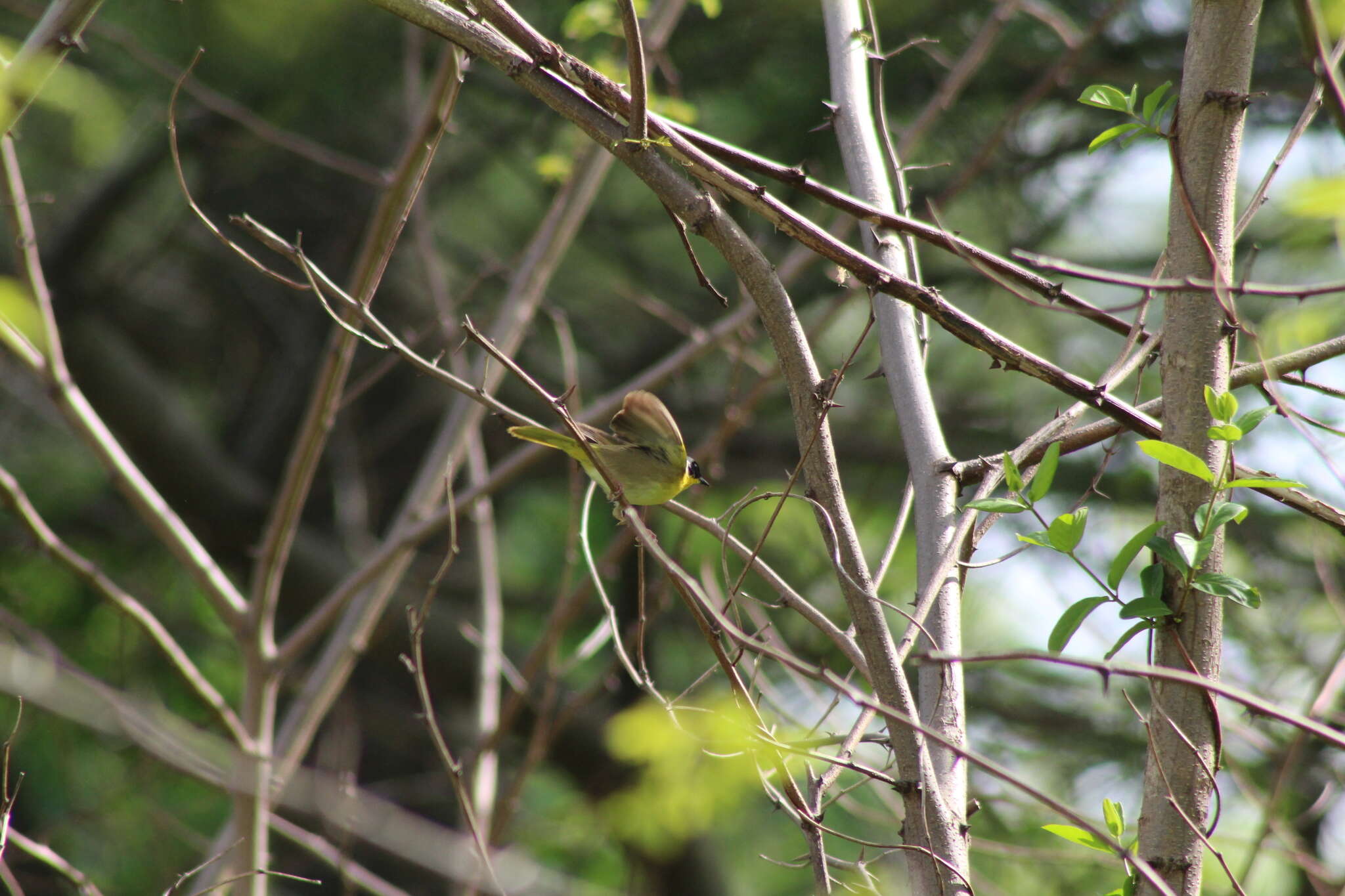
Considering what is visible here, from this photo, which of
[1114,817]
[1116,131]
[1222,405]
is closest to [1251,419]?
[1222,405]

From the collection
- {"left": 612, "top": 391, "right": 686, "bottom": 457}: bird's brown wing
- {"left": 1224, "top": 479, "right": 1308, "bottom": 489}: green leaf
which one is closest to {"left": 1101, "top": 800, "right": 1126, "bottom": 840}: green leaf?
{"left": 1224, "top": 479, "right": 1308, "bottom": 489}: green leaf

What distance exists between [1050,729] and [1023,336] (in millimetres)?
1833

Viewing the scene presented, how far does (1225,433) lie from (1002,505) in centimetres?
27

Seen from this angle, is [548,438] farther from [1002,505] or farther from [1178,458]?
[1178,458]

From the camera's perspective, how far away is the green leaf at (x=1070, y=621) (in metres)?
1.33

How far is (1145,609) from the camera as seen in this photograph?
→ 1.32 meters

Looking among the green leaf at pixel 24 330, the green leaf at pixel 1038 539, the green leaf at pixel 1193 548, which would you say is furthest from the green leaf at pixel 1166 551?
the green leaf at pixel 24 330

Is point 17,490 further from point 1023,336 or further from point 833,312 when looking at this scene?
point 1023,336

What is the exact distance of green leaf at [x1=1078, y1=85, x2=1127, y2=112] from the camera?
1.48m

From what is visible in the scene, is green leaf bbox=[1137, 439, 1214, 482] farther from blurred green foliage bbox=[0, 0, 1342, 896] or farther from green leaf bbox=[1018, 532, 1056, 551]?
blurred green foliage bbox=[0, 0, 1342, 896]

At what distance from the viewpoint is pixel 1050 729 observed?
497cm

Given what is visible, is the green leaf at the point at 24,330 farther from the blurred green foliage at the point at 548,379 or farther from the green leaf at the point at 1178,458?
the green leaf at the point at 1178,458

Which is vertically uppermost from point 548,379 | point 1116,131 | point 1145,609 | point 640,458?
point 548,379

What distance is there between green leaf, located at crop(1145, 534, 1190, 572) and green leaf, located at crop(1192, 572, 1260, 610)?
3 centimetres
